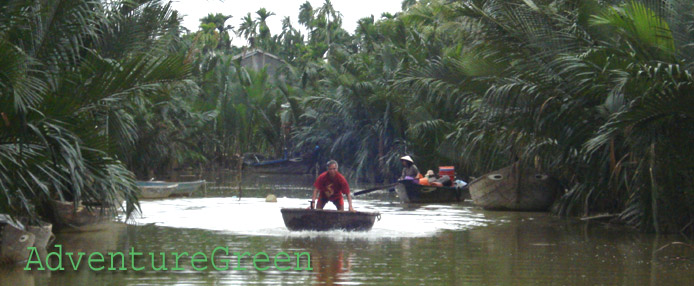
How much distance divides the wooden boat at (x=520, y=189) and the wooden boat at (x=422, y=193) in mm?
3253

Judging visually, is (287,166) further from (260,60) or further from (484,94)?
(484,94)

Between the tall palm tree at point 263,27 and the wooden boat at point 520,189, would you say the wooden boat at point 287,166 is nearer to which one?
the tall palm tree at point 263,27

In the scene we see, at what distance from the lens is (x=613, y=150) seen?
16.7m

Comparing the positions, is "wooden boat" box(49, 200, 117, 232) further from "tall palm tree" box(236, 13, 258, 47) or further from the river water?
"tall palm tree" box(236, 13, 258, 47)

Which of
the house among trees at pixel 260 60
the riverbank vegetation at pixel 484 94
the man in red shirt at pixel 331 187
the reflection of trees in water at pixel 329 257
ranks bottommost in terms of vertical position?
the reflection of trees in water at pixel 329 257

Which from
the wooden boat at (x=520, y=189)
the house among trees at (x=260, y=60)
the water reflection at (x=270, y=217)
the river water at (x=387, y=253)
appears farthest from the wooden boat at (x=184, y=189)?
the house among trees at (x=260, y=60)

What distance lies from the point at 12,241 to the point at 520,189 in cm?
1494

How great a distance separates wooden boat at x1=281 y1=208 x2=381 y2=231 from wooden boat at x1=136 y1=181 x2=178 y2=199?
12768 millimetres

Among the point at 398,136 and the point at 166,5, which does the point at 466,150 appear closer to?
the point at 166,5

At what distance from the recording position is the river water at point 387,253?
34.8 feet

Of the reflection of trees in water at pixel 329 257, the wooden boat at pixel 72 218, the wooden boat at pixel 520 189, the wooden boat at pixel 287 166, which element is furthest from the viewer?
the wooden boat at pixel 287 166

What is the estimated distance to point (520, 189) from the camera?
23.2m

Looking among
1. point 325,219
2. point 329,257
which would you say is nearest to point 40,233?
point 329,257

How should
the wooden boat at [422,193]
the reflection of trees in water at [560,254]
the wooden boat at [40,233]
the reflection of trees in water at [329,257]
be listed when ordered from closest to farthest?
the reflection of trees in water at [329,257]
the reflection of trees in water at [560,254]
the wooden boat at [40,233]
the wooden boat at [422,193]
